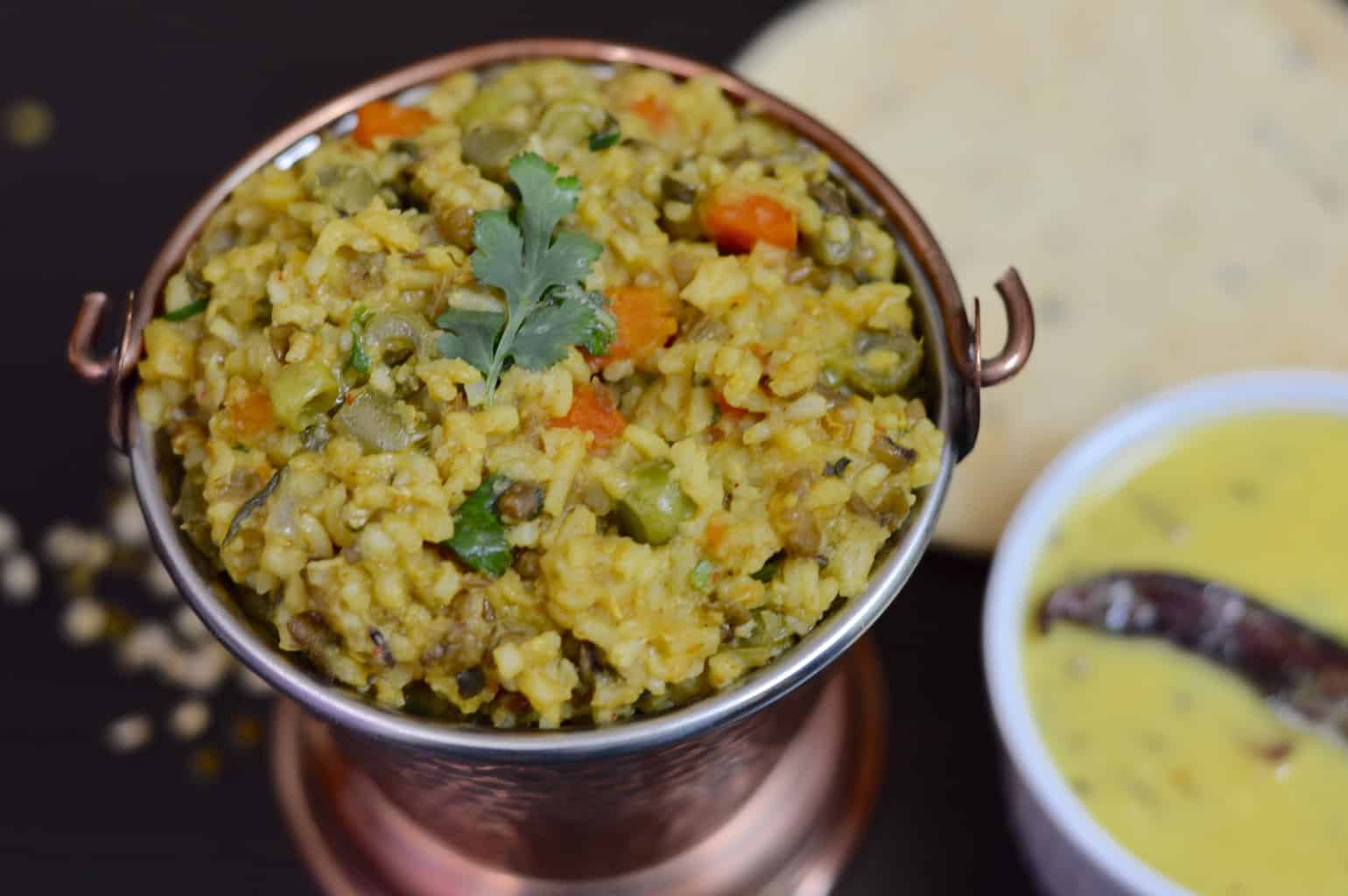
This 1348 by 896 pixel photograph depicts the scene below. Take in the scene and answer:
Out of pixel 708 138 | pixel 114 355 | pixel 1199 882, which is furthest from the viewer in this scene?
pixel 1199 882

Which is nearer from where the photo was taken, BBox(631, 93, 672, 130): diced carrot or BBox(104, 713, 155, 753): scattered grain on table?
BBox(631, 93, 672, 130): diced carrot

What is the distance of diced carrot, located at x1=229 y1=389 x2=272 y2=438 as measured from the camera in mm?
1414

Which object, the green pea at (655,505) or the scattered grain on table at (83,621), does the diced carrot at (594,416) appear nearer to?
the green pea at (655,505)

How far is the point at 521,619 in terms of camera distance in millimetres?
1339

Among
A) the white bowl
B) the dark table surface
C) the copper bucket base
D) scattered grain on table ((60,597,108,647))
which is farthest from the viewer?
scattered grain on table ((60,597,108,647))

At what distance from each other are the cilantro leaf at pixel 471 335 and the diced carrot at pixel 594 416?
9cm

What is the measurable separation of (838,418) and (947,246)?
3.27 ft

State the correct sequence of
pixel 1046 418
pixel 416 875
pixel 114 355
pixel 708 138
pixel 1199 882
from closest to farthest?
pixel 114 355 < pixel 708 138 < pixel 1199 882 < pixel 416 875 < pixel 1046 418

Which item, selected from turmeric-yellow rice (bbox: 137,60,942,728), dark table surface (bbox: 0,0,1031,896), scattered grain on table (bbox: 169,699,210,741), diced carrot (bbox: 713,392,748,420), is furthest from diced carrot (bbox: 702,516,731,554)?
scattered grain on table (bbox: 169,699,210,741)

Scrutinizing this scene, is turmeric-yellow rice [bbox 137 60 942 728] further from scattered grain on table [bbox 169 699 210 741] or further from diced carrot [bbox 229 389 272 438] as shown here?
scattered grain on table [bbox 169 699 210 741]

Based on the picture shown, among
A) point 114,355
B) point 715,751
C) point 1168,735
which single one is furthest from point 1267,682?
point 114,355

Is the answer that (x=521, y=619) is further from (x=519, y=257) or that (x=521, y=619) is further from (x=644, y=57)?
(x=644, y=57)

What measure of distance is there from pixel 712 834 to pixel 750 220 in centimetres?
86

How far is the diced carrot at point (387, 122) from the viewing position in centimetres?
163
